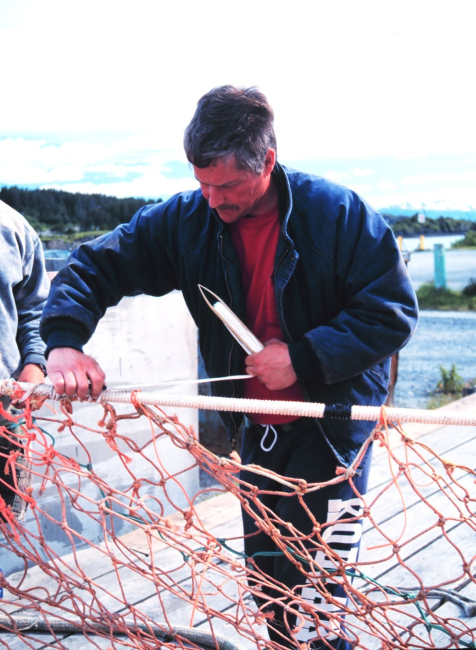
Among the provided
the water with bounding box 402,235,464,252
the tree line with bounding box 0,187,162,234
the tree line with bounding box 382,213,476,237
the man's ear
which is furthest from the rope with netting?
the water with bounding box 402,235,464,252

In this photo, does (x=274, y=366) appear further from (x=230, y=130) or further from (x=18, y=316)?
(x=18, y=316)

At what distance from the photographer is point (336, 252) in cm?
167

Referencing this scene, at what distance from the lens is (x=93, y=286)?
73.0 inches

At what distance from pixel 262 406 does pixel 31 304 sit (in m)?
1.13

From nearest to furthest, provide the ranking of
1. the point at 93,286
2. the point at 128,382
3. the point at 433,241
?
the point at 93,286 → the point at 128,382 → the point at 433,241

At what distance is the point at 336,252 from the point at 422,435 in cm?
281

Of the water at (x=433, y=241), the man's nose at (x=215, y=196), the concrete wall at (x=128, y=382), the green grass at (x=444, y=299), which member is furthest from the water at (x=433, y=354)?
the man's nose at (x=215, y=196)

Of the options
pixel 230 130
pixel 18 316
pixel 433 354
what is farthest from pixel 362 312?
pixel 433 354

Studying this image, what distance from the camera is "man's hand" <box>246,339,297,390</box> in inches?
64.1

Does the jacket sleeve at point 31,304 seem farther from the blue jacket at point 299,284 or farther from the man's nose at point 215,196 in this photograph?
the man's nose at point 215,196

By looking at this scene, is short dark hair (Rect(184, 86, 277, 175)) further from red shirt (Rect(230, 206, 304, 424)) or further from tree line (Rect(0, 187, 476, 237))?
tree line (Rect(0, 187, 476, 237))

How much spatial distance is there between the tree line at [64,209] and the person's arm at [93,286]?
3.36 m

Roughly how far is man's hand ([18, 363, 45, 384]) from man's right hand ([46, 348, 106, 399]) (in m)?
0.48

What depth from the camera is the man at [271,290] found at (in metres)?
1.60
